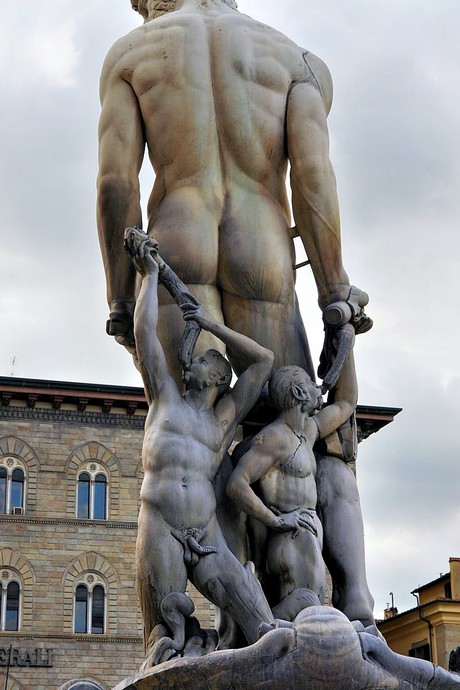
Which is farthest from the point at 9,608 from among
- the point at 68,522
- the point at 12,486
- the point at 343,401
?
the point at 343,401

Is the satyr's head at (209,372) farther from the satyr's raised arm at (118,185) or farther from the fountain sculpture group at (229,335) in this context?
the satyr's raised arm at (118,185)

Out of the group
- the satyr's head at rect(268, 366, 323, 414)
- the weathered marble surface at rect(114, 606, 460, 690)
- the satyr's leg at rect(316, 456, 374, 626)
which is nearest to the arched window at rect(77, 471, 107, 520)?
the satyr's leg at rect(316, 456, 374, 626)

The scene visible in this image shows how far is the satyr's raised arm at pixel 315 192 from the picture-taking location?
7.04 meters

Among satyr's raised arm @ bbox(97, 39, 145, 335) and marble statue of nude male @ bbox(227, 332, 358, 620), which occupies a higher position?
satyr's raised arm @ bbox(97, 39, 145, 335)

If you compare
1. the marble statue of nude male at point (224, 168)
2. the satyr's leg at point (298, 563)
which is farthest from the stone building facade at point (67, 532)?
the satyr's leg at point (298, 563)

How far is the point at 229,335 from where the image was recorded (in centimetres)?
641

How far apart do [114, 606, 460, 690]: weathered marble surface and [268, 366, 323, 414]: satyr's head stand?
1.46m

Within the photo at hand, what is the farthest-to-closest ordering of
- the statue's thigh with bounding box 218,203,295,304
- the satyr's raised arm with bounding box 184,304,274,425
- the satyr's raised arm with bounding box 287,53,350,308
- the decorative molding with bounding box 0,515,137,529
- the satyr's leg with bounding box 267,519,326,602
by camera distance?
the decorative molding with bounding box 0,515,137,529 → the satyr's raised arm with bounding box 287,53,350,308 → the statue's thigh with bounding box 218,203,295,304 → the satyr's raised arm with bounding box 184,304,274,425 → the satyr's leg with bounding box 267,519,326,602

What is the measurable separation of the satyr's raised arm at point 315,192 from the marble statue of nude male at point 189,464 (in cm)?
83

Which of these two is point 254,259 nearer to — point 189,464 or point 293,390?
point 293,390

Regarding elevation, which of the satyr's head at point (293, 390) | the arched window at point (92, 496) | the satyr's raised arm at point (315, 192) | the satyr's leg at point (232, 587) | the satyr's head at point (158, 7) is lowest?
the satyr's leg at point (232, 587)

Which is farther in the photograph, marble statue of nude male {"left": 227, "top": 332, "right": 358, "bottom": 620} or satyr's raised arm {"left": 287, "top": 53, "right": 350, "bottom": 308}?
satyr's raised arm {"left": 287, "top": 53, "right": 350, "bottom": 308}

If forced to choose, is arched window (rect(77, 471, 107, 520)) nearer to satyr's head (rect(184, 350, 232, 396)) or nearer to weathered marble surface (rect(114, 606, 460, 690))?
satyr's head (rect(184, 350, 232, 396))

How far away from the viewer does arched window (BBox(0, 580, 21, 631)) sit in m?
45.3
